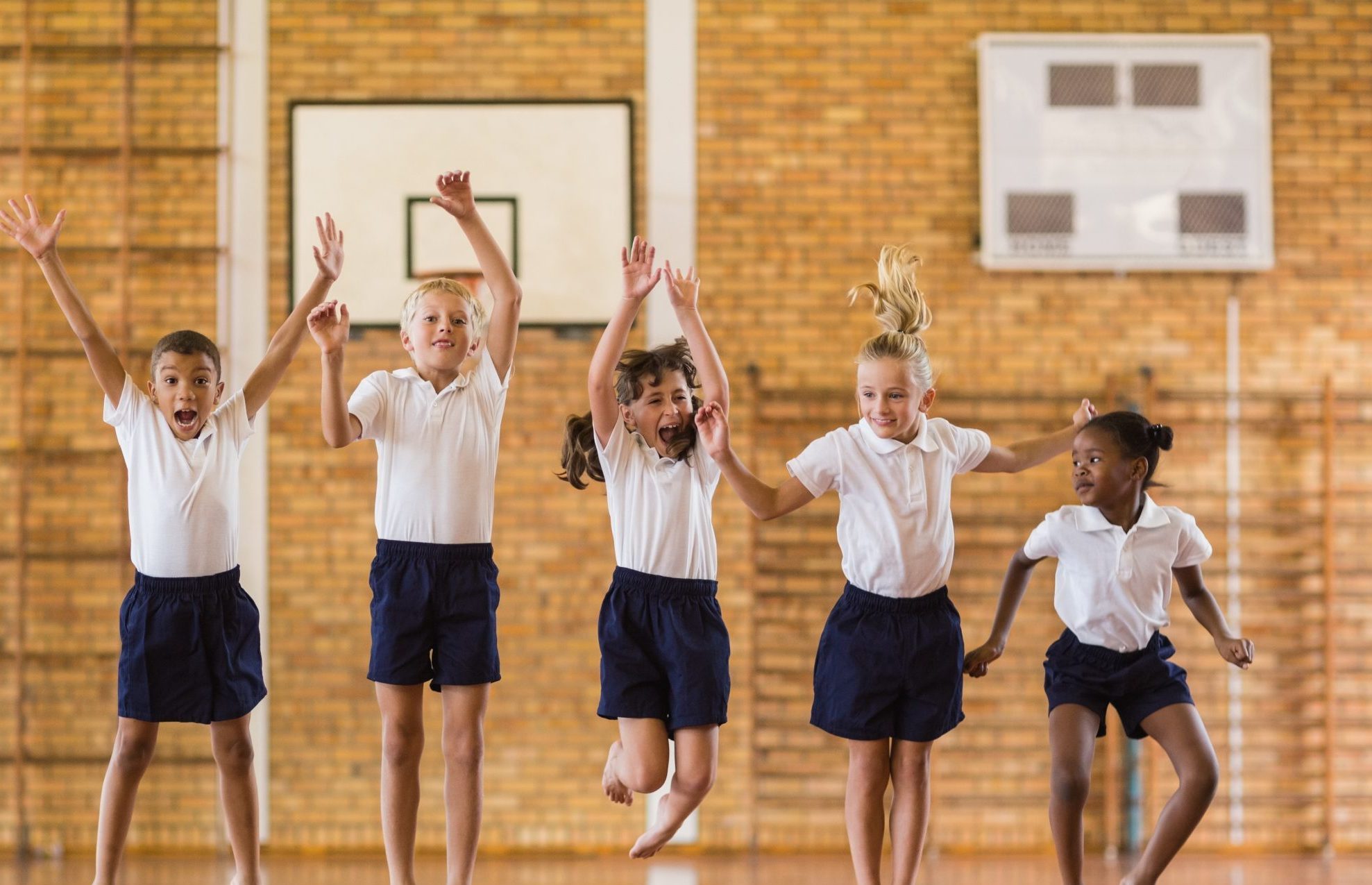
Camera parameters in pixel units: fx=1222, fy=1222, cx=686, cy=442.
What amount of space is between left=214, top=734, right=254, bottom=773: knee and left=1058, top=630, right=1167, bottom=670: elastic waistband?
2268 mm

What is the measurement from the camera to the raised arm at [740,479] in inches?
119

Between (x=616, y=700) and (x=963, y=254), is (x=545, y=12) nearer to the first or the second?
(x=963, y=254)

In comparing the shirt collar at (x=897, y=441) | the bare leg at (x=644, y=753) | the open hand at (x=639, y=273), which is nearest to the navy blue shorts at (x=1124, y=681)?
the shirt collar at (x=897, y=441)

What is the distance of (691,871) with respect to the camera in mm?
4742

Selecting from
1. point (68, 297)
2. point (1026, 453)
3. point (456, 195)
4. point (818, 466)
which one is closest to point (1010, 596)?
point (1026, 453)

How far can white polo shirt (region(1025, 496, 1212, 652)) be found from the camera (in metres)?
3.35

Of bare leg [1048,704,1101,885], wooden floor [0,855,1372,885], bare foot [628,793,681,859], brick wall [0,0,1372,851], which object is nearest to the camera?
bare leg [1048,704,1101,885]

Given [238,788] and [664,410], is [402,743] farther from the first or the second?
[664,410]

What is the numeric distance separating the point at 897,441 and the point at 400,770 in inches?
61.7

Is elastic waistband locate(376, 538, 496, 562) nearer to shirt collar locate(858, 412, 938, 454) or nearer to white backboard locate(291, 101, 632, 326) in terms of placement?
shirt collar locate(858, 412, 938, 454)

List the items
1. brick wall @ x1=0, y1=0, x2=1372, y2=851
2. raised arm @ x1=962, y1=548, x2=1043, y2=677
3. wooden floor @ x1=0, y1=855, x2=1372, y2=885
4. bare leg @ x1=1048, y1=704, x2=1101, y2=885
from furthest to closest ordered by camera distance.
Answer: brick wall @ x1=0, y1=0, x2=1372, y2=851
wooden floor @ x1=0, y1=855, x2=1372, y2=885
raised arm @ x1=962, y1=548, x2=1043, y2=677
bare leg @ x1=1048, y1=704, x2=1101, y2=885

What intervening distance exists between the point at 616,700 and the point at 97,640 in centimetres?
286

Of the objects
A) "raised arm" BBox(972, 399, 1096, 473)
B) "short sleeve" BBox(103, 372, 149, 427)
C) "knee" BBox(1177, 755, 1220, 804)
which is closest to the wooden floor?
"knee" BBox(1177, 755, 1220, 804)

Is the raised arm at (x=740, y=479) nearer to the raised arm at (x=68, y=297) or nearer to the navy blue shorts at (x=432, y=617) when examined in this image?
the navy blue shorts at (x=432, y=617)
